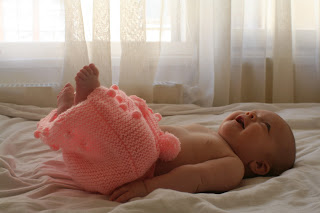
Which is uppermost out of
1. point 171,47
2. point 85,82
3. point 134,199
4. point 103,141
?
point 171,47

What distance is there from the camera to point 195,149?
1046mm

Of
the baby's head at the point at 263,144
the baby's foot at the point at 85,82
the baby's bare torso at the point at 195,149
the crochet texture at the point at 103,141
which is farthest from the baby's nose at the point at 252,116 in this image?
the baby's foot at the point at 85,82

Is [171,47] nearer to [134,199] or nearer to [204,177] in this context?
[204,177]

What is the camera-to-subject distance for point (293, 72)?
2.04 meters

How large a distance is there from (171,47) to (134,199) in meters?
1.19

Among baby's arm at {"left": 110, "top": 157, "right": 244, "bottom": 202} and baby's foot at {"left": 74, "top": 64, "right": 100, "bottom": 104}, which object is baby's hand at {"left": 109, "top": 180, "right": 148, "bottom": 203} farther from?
baby's foot at {"left": 74, "top": 64, "right": 100, "bottom": 104}

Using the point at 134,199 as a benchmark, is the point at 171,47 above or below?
above

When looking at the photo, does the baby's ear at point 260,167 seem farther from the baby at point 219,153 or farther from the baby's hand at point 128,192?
the baby's hand at point 128,192

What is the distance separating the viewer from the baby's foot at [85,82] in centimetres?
91

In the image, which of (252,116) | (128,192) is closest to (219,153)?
(252,116)

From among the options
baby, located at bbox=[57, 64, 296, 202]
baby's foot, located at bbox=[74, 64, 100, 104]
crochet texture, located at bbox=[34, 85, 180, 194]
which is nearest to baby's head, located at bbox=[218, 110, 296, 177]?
baby, located at bbox=[57, 64, 296, 202]

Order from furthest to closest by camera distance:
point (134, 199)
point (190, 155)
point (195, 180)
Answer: point (190, 155), point (195, 180), point (134, 199)

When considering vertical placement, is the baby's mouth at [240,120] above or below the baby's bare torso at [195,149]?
above

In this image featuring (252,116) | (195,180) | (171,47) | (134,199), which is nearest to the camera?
(134,199)
